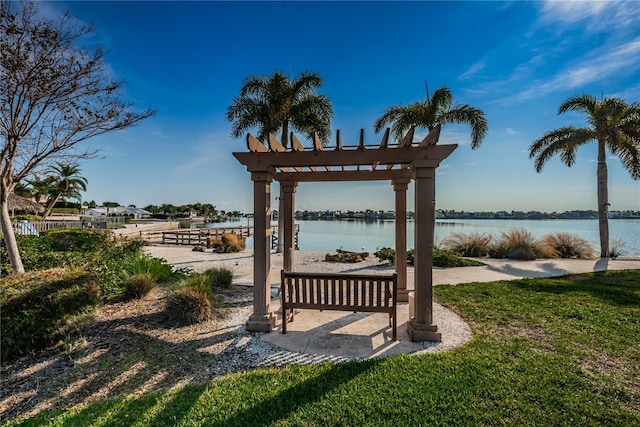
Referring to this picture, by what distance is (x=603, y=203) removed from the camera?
448 inches

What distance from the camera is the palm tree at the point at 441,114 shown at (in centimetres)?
1107

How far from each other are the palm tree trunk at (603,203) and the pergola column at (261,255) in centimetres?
1428

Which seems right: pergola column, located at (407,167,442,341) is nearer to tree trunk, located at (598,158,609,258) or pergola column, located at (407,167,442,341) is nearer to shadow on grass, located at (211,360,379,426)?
shadow on grass, located at (211,360,379,426)

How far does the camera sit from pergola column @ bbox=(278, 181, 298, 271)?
5.75 metres

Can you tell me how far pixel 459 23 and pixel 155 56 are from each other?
8552 mm

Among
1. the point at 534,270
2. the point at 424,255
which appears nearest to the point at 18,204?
the point at 424,255

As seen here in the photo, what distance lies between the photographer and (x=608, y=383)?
107 inches

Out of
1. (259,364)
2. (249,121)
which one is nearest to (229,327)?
(259,364)

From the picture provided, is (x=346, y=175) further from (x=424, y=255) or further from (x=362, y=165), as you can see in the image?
(x=424, y=255)

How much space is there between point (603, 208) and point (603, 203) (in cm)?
22

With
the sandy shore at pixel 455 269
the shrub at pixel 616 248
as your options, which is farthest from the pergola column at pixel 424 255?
the shrub at pixel 616 248

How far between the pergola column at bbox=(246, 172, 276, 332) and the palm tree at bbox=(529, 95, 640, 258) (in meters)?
13.9

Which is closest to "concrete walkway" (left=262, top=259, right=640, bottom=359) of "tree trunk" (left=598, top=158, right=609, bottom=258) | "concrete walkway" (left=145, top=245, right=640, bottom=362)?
"concrete walkway" (left=145, top=245, right=640, bottom=362)

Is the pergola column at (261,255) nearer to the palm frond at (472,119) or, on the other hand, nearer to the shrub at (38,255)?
the shrub at (38,255)
